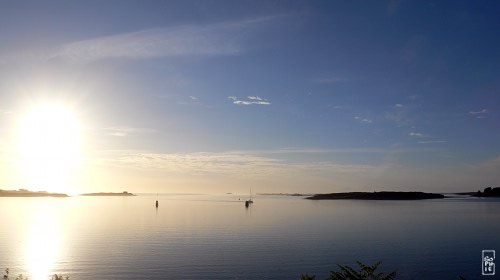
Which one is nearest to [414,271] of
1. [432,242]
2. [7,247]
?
[432,242]

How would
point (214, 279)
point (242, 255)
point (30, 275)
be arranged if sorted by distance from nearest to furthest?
point (214, 279) → point (30, 275) → point (242, 255)

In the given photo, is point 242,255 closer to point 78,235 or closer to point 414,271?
point 414,271

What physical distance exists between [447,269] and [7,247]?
71480 millimetres

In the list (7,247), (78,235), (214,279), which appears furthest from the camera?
(78,235)

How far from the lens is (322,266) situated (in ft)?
180

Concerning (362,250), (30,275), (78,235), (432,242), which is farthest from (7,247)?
(432,242)

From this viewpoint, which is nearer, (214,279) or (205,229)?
(214,279)

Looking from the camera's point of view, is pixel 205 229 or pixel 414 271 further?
pixel 205 229

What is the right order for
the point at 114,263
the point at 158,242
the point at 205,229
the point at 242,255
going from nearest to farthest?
the point at 114,263 → the point at 242,255 → the point at 158,242 → the point at 205,229

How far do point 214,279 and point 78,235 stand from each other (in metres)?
58.0

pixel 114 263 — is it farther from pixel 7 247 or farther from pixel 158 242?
pixel 7 247

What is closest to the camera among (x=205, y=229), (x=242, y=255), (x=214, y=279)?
(x=214, y=279)

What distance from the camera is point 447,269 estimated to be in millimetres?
53062

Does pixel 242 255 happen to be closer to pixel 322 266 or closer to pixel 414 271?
pixel 322 266
